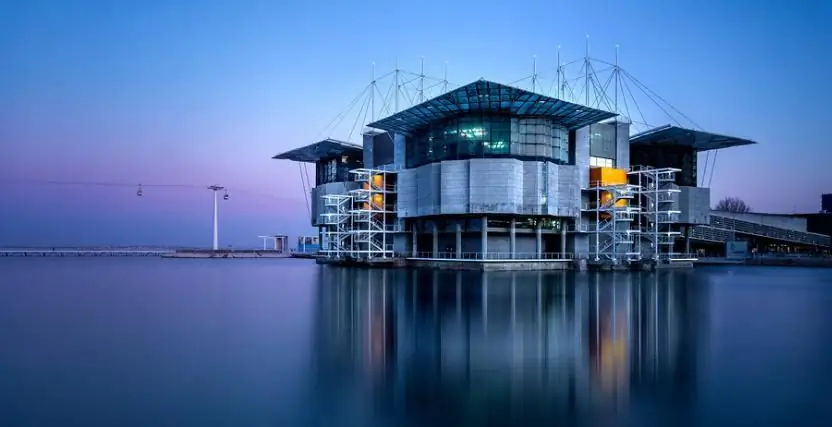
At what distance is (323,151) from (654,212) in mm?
49214

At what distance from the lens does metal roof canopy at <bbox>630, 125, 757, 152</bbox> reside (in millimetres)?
69625

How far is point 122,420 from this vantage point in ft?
28.8

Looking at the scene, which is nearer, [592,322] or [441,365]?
[441,365]

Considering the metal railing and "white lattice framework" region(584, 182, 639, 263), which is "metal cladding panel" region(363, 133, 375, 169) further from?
→ "white lattice framework" region(584, 182, 639, 263)

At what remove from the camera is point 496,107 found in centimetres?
5875

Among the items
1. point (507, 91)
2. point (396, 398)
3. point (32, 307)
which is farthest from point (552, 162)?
point (396, 398)

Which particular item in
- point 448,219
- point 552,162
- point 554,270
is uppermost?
point 552,162

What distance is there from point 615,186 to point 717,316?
129 ft

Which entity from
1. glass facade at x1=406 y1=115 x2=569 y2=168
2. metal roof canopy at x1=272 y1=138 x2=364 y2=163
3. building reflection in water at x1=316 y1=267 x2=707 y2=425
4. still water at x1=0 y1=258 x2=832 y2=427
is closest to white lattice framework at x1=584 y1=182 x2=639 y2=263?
glass facade at x1=406 y1=115 x2=569 y2=168

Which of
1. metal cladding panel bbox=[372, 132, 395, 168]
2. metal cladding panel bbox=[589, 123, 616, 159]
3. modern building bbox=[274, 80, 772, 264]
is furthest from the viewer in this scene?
metal cladding panel bbox=[372, 132, 395, 168]

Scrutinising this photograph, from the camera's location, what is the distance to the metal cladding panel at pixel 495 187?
56281mm

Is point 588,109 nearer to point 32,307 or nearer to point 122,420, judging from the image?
point 32,307

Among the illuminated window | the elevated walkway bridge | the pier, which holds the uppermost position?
the illuminated window

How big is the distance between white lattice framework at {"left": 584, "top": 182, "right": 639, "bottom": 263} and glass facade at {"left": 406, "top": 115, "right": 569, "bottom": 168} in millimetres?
6420
